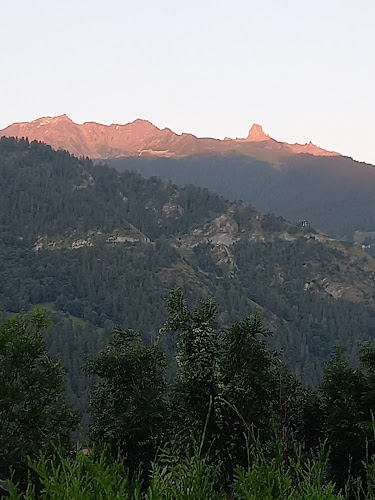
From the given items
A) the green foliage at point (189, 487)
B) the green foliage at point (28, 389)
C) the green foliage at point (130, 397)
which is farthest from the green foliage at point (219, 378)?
the green foliage at point (189, 487)

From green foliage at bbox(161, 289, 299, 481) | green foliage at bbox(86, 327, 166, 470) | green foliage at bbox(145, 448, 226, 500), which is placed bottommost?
green foliage at bbox(86, 327, 166, 470)

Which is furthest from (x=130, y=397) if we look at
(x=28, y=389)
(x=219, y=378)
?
(x=219, y=378)

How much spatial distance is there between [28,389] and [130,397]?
16.2ft

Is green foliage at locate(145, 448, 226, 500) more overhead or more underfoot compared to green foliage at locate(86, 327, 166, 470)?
more overhead

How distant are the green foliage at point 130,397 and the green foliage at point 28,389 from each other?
1853 mm

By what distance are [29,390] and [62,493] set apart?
2423cm

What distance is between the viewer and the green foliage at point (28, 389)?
89.7ft

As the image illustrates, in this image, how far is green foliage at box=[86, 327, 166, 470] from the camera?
26.9 m

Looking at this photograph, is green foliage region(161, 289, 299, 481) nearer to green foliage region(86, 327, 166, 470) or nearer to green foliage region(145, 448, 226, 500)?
green foliage region(86, 327, 166, 470)

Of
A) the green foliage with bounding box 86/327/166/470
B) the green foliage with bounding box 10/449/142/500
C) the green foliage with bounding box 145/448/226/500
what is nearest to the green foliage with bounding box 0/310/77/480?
the green foliage with bounding box 86/327/166/470

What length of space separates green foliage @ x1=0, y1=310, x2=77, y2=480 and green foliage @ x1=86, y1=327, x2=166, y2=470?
1.85 m

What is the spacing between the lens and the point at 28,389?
28.3 meters

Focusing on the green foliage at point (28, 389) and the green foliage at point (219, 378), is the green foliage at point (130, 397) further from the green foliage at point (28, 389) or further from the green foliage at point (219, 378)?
the green foliage at point (219, 378)

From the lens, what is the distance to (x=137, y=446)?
27125mm
